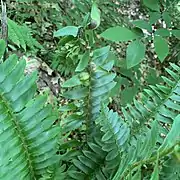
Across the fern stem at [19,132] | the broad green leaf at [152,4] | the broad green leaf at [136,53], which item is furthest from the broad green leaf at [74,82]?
the broad green leaf at [152,4]

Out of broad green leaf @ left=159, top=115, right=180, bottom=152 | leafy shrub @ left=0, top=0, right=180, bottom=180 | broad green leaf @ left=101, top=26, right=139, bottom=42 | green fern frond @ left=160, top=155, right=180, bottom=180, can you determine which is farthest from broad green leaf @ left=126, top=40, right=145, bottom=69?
broad green leaf @ left=159, top=115, right=180, bottom=152

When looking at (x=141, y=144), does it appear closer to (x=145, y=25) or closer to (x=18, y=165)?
(x=18, y=165)

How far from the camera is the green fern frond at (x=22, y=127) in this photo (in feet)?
3.14

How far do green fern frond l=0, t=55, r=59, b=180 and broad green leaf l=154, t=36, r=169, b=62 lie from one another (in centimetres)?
71

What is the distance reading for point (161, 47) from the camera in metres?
1.68

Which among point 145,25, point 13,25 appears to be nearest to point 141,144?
point 145,25

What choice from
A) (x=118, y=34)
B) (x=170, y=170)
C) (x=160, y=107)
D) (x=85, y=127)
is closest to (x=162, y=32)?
(x=118, y=34)

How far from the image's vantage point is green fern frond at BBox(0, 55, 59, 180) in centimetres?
96

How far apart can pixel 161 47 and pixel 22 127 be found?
82 centimetres

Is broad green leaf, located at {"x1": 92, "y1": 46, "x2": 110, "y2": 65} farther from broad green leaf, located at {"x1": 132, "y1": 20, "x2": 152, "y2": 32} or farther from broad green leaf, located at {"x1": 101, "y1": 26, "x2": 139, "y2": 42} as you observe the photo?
broad green leaf, located at {"x1": 132, "y1": 20, "x2": 152, "y2": 32}

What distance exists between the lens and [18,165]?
1026 mm

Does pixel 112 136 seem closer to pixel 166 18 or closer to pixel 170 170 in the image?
pixel 170 170

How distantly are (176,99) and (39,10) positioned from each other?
5.38 feet

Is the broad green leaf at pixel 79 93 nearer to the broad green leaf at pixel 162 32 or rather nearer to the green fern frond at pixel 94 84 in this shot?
the green fern frond at pixel 94 84
